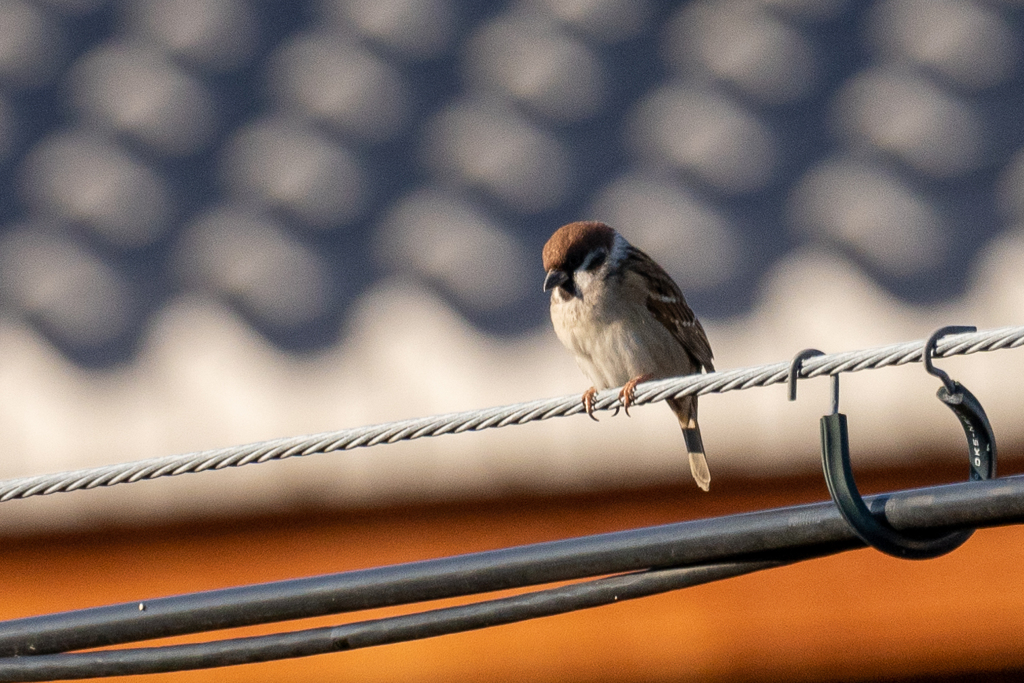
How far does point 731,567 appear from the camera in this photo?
1467 mm

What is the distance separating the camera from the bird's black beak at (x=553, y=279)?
10.2 ft

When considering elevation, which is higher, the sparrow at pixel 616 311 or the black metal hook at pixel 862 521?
the sparrow at pixel 616 311

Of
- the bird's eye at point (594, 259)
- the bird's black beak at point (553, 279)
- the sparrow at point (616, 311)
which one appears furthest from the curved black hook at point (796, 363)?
the bird's eye at point (594, 259)

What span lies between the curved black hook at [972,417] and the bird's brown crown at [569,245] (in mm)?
1763

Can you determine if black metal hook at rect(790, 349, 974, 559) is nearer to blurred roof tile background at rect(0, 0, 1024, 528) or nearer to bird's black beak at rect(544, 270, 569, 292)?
blurred roof tile background at rect(0, 0, 1024, 528)

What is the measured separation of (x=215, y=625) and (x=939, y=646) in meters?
1.83

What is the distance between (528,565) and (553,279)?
169 centimetres

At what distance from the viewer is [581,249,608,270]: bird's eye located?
3289mm

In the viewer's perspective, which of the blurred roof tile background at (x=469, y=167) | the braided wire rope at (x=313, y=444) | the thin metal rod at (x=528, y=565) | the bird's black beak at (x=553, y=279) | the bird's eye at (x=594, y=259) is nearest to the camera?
the thin metal rod at (x=528, y=565)

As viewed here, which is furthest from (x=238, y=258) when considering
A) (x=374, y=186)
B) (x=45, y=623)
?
(x=45, y=623)

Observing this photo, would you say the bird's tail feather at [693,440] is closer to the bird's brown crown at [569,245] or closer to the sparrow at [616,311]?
the sparrow at [616,311]

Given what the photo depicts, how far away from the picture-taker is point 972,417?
143cm

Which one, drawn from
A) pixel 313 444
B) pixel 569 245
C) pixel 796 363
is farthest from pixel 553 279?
pixel 796 363

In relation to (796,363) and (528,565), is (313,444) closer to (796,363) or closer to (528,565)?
(528,565)
